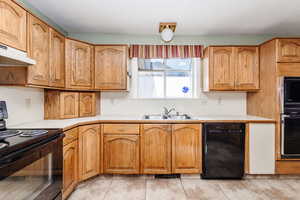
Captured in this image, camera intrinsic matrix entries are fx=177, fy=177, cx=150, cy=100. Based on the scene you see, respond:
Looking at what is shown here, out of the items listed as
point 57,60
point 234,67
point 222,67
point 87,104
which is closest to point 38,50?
point 57,60

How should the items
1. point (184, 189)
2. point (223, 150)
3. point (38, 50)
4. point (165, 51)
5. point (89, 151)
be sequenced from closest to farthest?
point (38, 50) < point (184, 189) < point (89, 151) < point (223, 150) < point (165, 51)

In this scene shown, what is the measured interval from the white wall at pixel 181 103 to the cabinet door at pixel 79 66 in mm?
526

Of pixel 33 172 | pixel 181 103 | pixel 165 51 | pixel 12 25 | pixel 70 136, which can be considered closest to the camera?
pixel 33 172

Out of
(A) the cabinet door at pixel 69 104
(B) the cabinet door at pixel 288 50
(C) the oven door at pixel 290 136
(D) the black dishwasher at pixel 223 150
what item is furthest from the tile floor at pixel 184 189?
(B) the cabinet door at pixel 288 50

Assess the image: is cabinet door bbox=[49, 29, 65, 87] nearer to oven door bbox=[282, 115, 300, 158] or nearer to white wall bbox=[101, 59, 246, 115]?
white wall bbox=[101, 59, 246, 115]

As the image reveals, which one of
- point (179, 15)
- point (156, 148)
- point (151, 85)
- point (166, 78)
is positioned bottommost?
point (156, 148)

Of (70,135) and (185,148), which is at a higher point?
(70,135)

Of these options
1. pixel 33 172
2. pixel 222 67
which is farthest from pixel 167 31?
pixel 33 172

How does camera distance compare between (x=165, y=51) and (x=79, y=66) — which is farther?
(x=165, y=51)

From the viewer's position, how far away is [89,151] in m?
2.45

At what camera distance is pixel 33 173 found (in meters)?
1.31

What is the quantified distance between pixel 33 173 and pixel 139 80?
2.35 meters

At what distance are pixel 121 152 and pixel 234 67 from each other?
88.6 inches

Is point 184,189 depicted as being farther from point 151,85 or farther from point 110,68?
point 110,68
